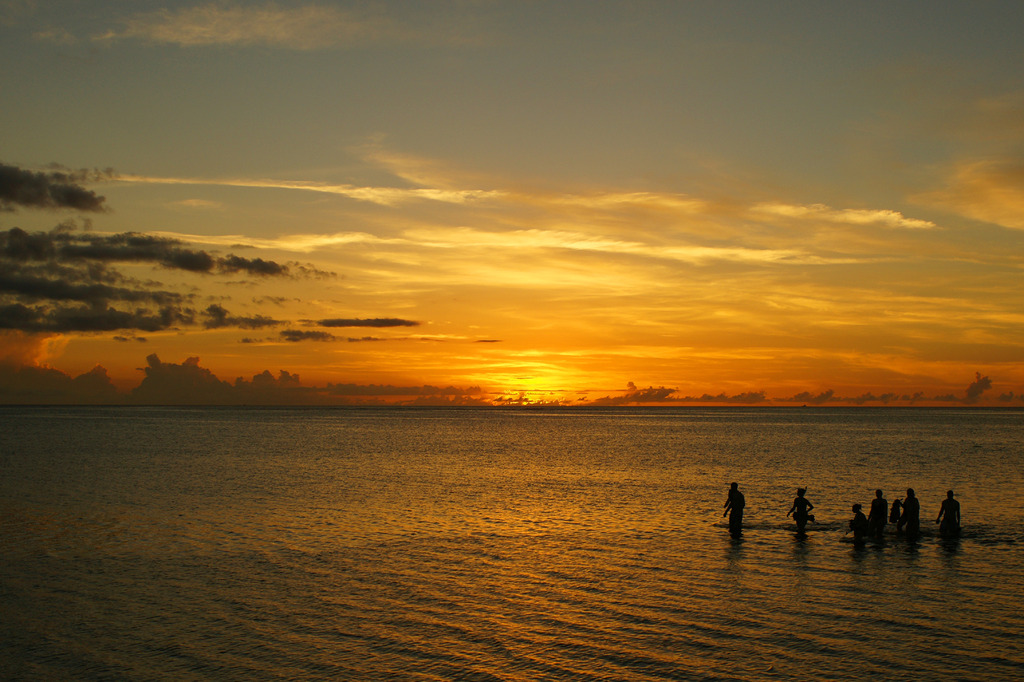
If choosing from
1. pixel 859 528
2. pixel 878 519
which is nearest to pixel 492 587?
pixel 859 528

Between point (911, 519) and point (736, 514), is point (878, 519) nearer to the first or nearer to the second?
point (911, 519)

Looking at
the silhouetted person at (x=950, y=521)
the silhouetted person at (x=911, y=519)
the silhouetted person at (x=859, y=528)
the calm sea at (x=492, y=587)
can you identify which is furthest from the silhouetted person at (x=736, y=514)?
the silhouetted person at (x=950, y=521)

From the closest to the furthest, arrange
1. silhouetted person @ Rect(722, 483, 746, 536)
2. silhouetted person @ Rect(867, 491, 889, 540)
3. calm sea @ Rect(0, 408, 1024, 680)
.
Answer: calm sea @ Rect(0, 408, 1024, 680)
silhouetted person @ Rect(867, 491, 889, 540)
silhouetted person @ Rect(722, 483, 746, 536)

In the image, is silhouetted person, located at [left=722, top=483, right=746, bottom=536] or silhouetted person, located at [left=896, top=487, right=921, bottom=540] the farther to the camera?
silhouetted person, located at [left=722, top=483, right=746, bottom=536]

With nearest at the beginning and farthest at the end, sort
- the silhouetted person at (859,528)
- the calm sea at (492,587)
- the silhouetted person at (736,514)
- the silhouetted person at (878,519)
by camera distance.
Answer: the calm sea at (492,587), the silhouetted person at (859,528), the silhouetted person at (878,519), the silhouetted person at (736,514)

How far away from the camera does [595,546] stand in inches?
1325

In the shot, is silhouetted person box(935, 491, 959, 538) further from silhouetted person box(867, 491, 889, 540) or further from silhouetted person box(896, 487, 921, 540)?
silhouetted person box(867, 491, 889, 540)

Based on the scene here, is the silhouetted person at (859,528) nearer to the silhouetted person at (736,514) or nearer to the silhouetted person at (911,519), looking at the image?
the silhouetted person at (911,519)

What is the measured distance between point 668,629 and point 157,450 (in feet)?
331

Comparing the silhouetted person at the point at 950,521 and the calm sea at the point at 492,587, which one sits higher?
the silhouetted person at the point at 950,521

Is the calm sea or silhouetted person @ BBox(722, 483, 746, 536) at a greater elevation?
silhouetted person @ BBox(722, 483, 746, 536)

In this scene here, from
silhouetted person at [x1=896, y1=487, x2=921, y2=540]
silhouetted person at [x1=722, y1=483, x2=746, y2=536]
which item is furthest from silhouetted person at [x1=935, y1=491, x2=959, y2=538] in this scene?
silhouetted person at [x1=722, y1=483, x2=746, y2=536]

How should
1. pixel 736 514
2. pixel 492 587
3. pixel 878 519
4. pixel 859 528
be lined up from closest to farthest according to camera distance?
pixel 492 587 < pixel 859 528 < pixel 878 519 < pixel 736 514

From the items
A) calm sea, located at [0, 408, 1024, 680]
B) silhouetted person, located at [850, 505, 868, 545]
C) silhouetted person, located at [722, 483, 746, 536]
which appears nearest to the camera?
calm sea, located at [0, 408, 1024, 680]
